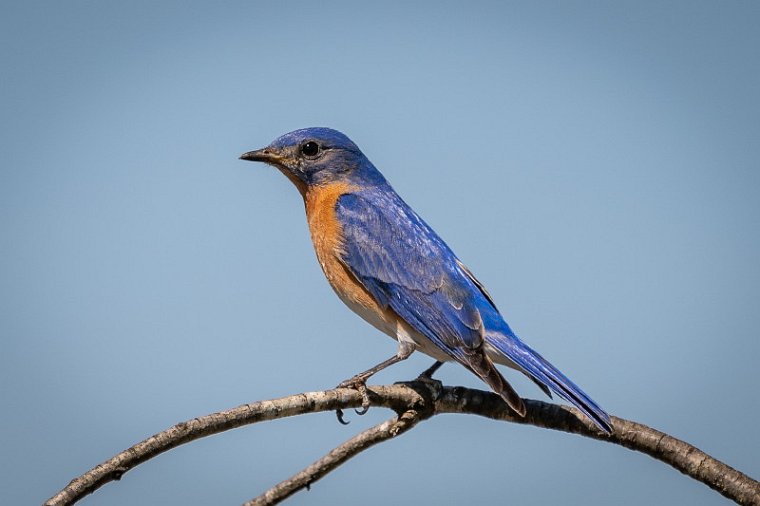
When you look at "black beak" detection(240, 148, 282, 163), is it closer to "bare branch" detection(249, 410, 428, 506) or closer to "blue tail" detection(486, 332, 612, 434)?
"blue tail" detection(486, 332, 612, 434)

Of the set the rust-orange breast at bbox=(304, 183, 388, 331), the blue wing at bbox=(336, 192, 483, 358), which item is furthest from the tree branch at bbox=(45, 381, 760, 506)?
the rust-orange breast at bbox=(304, 183, 388, 331)

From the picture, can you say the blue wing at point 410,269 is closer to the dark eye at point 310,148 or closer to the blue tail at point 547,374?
the blue tail at point 547,374

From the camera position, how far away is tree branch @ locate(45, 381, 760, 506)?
504 cm

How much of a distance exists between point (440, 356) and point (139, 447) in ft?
11.5

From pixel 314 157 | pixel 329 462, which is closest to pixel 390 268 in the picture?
pixel 314 157

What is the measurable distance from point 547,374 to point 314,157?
129 inches

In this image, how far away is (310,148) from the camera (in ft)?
30.2

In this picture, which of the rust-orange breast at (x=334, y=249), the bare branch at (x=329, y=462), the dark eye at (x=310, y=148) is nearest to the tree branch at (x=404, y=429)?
the bare branch at (x=329, y=462)

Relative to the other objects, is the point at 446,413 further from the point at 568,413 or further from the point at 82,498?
the point at 82,498

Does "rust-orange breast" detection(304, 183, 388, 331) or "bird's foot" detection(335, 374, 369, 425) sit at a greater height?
"rust-orange breast" detection(304, 183, 388, 331)

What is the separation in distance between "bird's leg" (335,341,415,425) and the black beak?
2.23m

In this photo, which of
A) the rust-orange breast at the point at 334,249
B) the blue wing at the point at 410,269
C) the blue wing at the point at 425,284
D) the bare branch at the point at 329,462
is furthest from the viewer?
the rust-orange breast at the point at 334,249

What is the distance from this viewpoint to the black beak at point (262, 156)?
9039 millimetres

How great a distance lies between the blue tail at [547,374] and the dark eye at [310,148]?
2.54 meters
